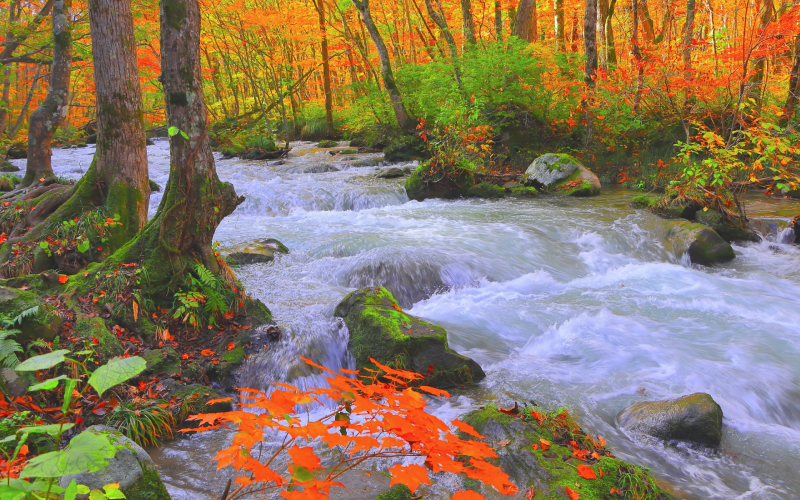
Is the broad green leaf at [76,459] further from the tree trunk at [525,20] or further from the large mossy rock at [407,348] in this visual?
the tree trunk at [525,20]

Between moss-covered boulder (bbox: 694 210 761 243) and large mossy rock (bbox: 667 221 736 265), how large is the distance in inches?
23.1

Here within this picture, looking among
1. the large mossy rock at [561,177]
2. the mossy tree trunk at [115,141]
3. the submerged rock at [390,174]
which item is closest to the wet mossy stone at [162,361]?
the mossy tree trunk at [115,141]

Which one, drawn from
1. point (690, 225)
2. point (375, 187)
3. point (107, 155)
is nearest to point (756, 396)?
point (690, 225)

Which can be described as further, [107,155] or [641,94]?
[641,94]

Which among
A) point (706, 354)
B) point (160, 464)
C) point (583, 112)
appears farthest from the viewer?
point (583, 112)

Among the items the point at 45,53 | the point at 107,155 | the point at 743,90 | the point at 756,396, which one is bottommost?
the point at 756,396

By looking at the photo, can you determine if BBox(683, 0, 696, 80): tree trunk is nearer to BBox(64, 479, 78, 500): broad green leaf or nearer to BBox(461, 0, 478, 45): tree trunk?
BBox(461, 0, 478, 45): tree trunk

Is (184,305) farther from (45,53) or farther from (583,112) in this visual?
(583,112)

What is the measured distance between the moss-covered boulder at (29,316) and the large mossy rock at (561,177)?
37.1 feet

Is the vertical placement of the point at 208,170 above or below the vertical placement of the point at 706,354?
above

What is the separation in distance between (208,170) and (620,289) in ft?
19.6

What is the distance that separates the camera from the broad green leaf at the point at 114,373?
4.36 ft

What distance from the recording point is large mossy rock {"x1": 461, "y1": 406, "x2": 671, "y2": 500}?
109 inches

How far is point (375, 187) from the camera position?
13031 millimetres
